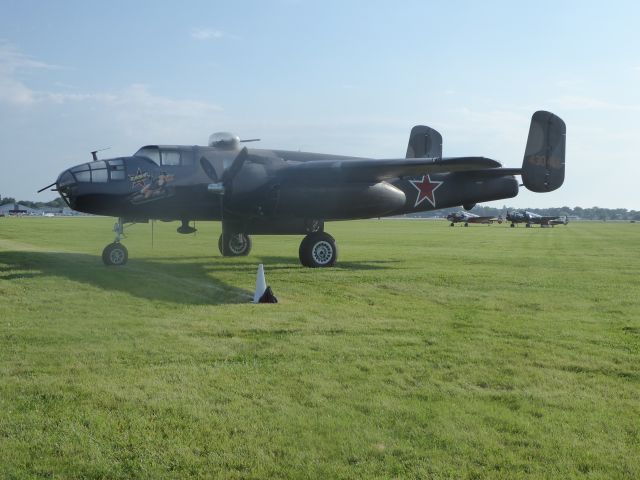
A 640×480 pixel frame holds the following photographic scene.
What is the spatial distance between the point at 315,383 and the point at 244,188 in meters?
13.4


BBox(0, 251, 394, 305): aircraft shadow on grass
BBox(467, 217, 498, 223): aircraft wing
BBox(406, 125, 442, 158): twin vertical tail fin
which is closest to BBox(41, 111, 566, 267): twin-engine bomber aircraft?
BBox(0, 251, 394, 305): aircraft shadow on grass

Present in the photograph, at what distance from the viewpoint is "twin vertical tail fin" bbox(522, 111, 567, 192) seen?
23.9 m

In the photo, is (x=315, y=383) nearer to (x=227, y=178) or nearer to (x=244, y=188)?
(x=244, y=188)

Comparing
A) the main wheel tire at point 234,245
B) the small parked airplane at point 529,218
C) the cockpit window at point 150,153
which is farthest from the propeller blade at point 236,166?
the small parked airplane at point 529,218

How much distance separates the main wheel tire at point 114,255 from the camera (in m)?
19.6

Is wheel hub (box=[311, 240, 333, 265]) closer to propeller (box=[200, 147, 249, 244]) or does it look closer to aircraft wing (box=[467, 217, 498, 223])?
propeller (box=[200, 147, 249, 244])

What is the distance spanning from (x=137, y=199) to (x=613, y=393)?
15769 millimetres

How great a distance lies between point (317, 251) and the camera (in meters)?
20.9

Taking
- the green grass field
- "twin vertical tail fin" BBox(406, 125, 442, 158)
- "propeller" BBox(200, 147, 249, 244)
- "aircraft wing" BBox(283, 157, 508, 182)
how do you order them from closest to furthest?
the green grass field
"aircraft wing" BBox(283, 157, 508, 182)
"propeller" BBox(200, 147, 249, 244)
"twin vertical tail fin" BBox(406, 125, 442, 158)

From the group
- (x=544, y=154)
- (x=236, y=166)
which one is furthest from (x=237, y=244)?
(x=544, y=154)

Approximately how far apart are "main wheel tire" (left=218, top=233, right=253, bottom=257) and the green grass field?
30.5 feet

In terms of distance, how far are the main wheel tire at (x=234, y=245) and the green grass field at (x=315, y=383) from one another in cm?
929

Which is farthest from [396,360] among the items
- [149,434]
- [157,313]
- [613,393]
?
[157,313]

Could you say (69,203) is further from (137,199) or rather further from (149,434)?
(149,434)
